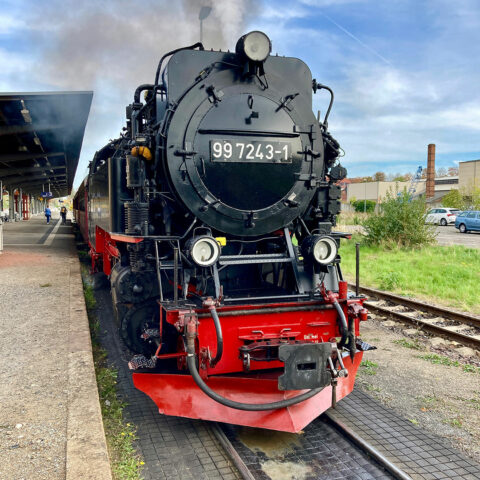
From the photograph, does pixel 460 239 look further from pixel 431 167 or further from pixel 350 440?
pixel 431 167

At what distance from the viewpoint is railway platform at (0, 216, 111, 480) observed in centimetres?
294

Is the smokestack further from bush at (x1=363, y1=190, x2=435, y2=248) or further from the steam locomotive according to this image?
the steam locomotive

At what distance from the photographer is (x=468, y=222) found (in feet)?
85.9

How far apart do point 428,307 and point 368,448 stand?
4.80 metres

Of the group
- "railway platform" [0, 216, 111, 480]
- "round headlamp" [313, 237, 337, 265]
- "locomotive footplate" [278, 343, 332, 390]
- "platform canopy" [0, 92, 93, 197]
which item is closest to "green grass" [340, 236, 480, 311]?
"round headlamp" [313, 237, 337, 265]

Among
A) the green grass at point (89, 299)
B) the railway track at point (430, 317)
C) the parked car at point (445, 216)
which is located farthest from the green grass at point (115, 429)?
the parked car at point (445, 216)

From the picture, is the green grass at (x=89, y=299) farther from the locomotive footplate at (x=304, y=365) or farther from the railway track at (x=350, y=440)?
the locomotive footplate at (x=304, y=365)

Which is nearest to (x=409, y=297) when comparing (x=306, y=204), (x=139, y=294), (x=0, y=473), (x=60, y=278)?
(x=306, y=204)

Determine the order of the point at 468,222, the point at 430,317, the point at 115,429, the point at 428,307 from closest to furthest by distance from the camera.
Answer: the point at 115,429
the point at 430,317
the point at 428,307
the point at 468,222

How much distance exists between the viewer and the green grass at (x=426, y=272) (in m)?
8.88

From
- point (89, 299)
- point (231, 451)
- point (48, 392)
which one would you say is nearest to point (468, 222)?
point (89, 299)

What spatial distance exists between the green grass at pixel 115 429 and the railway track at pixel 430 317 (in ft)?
14.6

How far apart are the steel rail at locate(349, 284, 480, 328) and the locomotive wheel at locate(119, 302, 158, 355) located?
4.87 m

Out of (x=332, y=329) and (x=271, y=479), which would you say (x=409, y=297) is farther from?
(x=271, y=479)
